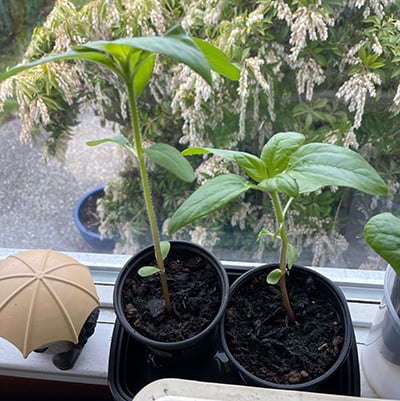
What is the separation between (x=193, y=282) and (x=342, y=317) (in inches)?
8.2

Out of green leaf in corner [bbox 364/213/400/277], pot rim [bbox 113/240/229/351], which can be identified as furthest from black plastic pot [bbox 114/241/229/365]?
green leaf in corner [bbox 364/213/400/277]

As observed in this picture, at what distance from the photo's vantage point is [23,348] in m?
0.60

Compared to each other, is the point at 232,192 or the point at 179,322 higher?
the point at 232,192

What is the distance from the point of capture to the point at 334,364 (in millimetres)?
568

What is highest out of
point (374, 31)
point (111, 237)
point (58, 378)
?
point (374, 31)

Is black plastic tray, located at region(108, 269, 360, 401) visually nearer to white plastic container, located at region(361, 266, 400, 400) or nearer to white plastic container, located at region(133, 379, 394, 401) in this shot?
white plastic container, located at region(361, 266, 400, 400)

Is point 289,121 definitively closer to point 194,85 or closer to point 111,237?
point 194,85

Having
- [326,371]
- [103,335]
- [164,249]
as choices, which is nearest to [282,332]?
[326,371]

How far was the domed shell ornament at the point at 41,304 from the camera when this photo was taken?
600mm

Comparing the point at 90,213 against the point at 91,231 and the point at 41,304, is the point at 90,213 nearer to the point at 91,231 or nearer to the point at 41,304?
the point at 91,231

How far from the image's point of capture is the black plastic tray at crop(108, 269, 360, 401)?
625mm

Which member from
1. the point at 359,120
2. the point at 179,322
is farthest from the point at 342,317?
the point at 359,120

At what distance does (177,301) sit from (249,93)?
404 millimetres

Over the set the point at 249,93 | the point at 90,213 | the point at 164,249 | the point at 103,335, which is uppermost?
the point at 249,93
